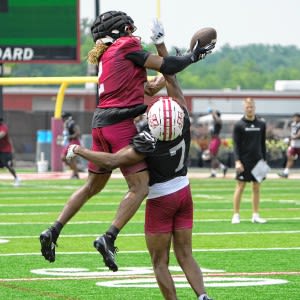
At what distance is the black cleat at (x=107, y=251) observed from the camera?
9422 mm

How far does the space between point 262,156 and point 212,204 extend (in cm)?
410

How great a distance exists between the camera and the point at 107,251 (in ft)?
31.0

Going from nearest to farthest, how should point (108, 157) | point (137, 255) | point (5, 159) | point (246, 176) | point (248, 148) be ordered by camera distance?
point (108, 157) → point (137, 255) → point (246, 176) → point (248, 148) → point (5, 159)

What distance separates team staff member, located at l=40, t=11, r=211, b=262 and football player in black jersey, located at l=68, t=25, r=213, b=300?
0.34m

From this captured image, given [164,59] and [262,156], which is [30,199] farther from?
[164,59]

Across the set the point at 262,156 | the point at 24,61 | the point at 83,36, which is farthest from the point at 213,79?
the point at 262,156

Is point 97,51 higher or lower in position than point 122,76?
higher

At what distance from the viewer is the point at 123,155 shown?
9.87 metres

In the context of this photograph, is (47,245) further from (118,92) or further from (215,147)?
(215,147)

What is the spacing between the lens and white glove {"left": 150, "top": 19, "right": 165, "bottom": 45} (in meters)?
10.1

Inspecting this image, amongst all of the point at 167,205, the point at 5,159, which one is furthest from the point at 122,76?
the point at 5,159

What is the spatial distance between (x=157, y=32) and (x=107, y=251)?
1.83 m

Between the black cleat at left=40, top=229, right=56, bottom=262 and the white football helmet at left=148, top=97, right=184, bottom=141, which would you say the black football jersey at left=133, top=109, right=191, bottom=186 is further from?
the black cleat at left=40, top=229, right=56, bottom=262

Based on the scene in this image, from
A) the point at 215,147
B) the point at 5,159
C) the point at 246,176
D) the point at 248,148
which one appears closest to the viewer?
the point at 246,176
